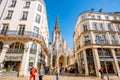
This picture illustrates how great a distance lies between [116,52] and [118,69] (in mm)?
3532

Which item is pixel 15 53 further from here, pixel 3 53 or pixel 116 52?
pixel 116 52

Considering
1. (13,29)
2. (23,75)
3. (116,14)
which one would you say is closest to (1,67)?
(23,75)

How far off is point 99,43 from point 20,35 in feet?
50.1

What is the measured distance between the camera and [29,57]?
16.5m

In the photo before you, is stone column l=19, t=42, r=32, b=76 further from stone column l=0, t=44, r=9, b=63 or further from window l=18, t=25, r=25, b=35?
stone column l=0, t=44, r=9, b=63

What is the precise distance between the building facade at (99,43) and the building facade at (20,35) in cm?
943

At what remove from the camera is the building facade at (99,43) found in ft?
62.3

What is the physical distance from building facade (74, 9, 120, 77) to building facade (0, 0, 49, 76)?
9.43 meters

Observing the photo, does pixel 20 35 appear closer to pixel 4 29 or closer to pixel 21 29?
pixel 21 29

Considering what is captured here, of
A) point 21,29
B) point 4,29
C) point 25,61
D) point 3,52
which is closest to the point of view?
point 25,61

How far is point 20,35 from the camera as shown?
17297 mm

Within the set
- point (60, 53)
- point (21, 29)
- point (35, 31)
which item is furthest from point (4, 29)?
point (60, 53)

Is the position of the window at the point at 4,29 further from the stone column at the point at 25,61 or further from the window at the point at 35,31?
the window at the point at 35,31

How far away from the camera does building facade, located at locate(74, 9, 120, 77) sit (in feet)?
62.3
